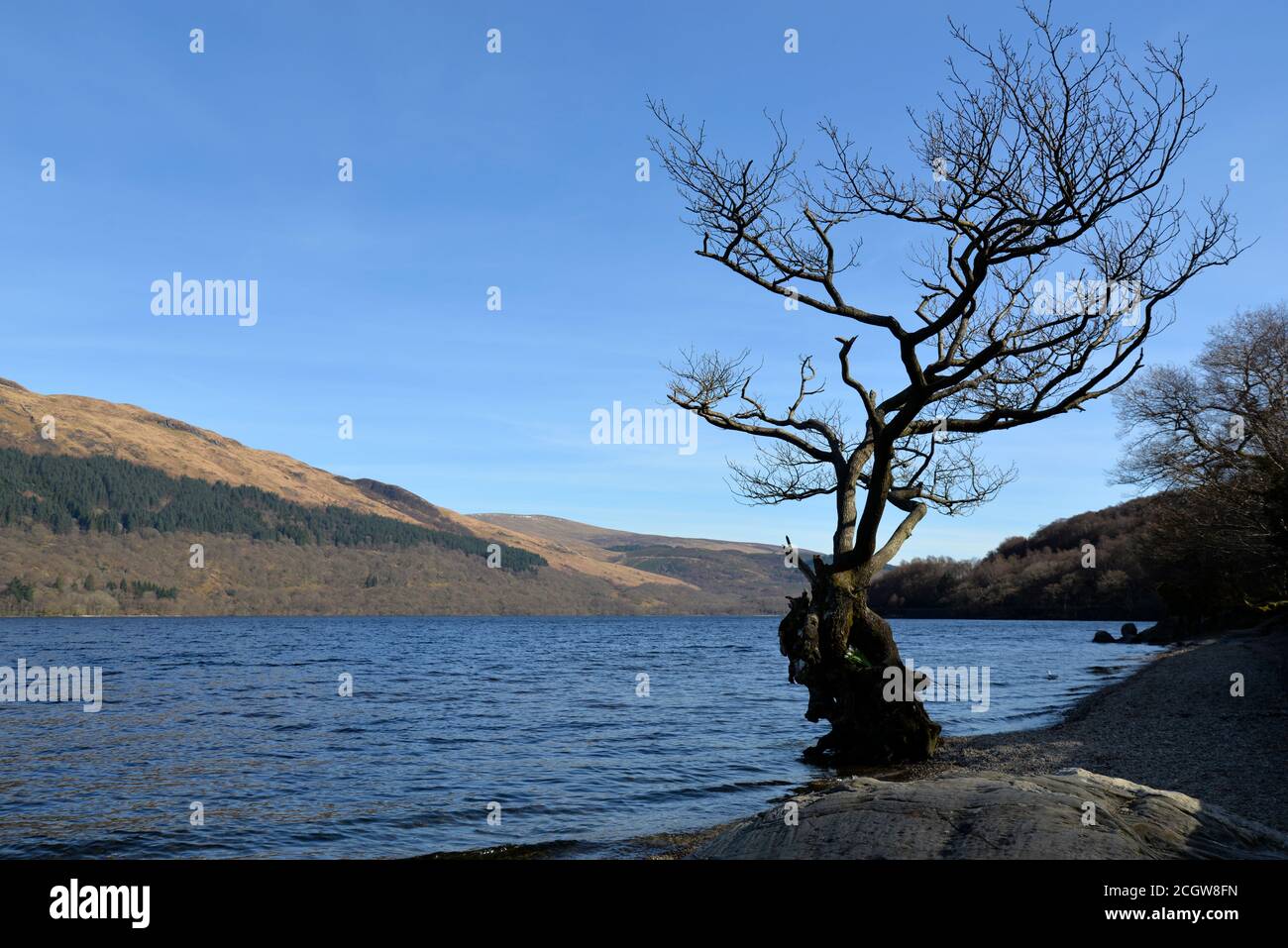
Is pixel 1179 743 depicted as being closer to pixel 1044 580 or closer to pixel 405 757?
pixel 405 757

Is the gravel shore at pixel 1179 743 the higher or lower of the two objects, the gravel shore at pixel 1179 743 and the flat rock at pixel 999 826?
the lower

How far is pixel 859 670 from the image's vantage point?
1831 cm

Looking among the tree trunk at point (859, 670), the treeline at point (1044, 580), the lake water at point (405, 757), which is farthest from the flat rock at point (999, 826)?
the treeline at point (1044, 580)

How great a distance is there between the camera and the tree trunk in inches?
715

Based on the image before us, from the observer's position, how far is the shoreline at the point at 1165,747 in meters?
13.1

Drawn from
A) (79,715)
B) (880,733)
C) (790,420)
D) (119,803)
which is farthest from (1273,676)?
(79,715)

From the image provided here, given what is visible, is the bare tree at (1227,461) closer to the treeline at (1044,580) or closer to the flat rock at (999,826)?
the flat rock at (999,826)

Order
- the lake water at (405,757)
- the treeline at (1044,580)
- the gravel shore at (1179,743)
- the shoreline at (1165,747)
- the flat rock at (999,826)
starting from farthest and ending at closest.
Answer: the treeline at (1044,580) → the lake water at (405,757) → the gravel shore at (1179,743) → the shoreline at (1165,747) → the flat rock at (999,826)

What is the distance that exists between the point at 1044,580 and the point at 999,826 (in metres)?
158

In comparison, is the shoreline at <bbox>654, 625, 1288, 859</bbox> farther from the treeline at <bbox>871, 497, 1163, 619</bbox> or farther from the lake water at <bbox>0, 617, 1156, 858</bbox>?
the treeline at <bbox>871, 497, 1163, 619</bbox>

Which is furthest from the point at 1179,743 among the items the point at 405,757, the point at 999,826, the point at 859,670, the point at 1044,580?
the point at 1044,580

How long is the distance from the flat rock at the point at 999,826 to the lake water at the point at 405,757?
259 inches

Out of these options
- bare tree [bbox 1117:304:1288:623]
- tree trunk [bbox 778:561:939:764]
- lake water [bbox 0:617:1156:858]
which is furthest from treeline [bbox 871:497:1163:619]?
tree trunk [bbox 778:561:939:764]
